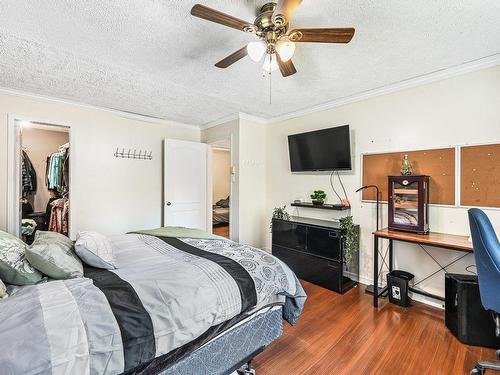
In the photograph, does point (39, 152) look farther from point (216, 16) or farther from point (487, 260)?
point (487, 260)

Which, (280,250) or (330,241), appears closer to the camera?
(330,241)

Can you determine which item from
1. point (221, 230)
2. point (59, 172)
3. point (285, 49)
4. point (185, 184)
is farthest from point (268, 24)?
point (221, 230)

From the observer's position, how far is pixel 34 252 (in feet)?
4.53

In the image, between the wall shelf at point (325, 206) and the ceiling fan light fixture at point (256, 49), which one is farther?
the wall shelf at point (325, 206)

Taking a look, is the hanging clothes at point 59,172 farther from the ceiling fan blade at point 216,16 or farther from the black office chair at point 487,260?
the black office chair at point 487,260

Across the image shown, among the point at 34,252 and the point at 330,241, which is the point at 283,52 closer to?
the point at 34,252

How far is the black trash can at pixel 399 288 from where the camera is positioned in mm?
2527

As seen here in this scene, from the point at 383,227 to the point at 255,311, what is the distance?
6.72 ft

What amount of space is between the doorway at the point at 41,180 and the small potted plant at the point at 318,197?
3.32 metres

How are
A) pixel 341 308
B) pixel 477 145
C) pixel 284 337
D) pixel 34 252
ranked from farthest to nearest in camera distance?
1. pixel 341 308
2. pixel 477 145
3. pixel 284 337
4. pixel 34 252

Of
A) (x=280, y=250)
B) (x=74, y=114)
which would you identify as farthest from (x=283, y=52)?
(x=74, y=114)

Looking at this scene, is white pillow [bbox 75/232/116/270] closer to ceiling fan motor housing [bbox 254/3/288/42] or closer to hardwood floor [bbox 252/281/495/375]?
hardwood floor [bbox 252/281/495/375]

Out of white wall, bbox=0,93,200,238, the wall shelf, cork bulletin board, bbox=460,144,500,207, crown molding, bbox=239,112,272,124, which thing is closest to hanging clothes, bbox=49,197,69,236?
white wall, bbox=0,93,200,238

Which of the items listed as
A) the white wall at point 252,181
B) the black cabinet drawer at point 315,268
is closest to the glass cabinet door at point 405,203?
the black cabinet drawer at point 315,268
